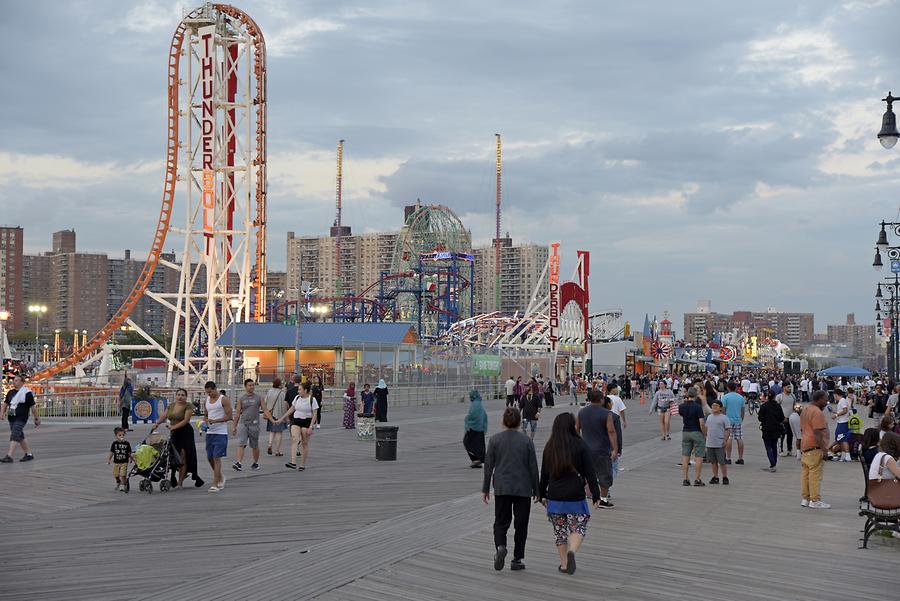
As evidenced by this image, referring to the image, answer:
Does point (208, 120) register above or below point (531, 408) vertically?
above

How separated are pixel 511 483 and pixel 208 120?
47.2 m

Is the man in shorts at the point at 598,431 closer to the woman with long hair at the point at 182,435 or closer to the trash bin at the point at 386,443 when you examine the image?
the woman with long hair at the point at 182,435

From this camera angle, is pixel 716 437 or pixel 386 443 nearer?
pixel 716 437

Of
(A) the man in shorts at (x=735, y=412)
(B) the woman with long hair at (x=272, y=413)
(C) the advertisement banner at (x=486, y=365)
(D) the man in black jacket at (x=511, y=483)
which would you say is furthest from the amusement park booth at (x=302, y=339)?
(D) the man in black jacket at (x=511, y=483)

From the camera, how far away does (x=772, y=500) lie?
1438 cm

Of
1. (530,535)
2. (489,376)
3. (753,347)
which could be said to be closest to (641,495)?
(530,535)

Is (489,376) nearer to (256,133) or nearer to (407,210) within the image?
(256,133)

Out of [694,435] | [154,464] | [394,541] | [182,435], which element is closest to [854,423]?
[694,435]

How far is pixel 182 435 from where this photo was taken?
1493 cm

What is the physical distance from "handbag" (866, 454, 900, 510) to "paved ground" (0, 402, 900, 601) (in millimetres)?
497

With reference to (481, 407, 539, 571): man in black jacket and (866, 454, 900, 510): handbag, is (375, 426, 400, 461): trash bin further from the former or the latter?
(866, 454, 900, 510): handbag

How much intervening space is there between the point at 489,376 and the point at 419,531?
132ft

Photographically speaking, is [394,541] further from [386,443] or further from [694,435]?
[386,443]

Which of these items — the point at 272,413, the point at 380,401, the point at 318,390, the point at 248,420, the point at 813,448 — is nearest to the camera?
the point at 813,448
